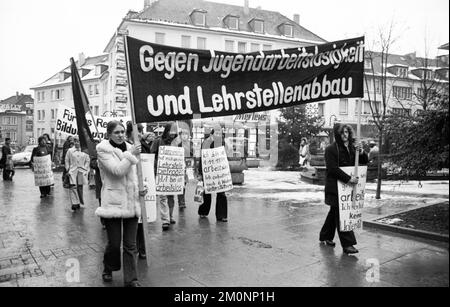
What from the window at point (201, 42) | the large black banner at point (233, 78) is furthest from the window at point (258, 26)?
the large black banner at point (233, 78)

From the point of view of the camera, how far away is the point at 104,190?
4328 mm

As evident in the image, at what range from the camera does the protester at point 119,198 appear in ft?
13.9

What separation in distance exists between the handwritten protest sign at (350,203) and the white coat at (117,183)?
9.34 feet

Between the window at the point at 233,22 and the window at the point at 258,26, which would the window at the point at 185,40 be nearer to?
the window at the point at 233,22

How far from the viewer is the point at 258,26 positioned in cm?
4756

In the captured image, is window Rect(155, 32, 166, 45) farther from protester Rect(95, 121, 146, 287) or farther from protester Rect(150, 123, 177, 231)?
protester Rect(95, 121, 146, 287)

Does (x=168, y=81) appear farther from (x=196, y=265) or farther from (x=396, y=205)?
(x=396, y=205)

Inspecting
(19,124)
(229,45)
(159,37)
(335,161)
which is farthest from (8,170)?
(19,124)

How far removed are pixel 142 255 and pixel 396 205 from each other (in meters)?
6.46

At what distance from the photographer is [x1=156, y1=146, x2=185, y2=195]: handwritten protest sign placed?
7.43m

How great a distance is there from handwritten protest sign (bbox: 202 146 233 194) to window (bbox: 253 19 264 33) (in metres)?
41.8

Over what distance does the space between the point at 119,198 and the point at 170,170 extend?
10.9 feet

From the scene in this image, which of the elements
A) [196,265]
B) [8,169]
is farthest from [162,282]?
[8,169]

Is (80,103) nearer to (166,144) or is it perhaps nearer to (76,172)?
(166,144)
